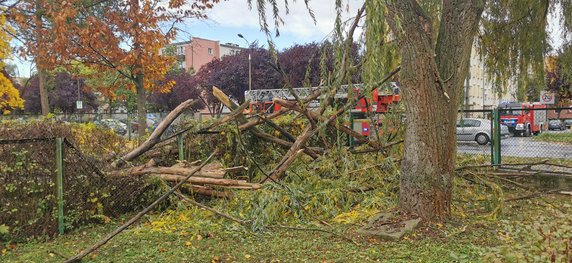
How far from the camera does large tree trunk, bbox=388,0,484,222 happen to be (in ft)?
16.2

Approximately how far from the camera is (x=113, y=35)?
1138 centimetres

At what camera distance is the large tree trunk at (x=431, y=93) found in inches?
194

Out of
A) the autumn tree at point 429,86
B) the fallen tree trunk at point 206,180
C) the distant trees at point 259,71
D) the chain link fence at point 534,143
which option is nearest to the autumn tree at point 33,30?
the fallen tree trunk at point 206,180

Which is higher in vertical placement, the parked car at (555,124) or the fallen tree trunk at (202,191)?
the parked car at (555,124)

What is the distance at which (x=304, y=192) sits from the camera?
6.14m

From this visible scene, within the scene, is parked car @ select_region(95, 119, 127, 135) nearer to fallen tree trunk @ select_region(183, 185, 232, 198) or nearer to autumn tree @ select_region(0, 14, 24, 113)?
fallen tree trunk @ select_region(183, 185, 232, 198)

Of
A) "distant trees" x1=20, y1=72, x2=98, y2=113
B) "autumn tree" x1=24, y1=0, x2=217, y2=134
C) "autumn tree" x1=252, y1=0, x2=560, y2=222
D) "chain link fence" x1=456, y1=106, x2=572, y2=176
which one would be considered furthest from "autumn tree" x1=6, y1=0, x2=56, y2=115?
"distant trees" x1=20, y1=72, x2=98, y2=113

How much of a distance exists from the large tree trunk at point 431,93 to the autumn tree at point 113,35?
316 inches

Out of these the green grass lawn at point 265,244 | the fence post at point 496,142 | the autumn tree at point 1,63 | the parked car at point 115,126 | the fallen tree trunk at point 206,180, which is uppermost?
the autumn tree at point 1,63

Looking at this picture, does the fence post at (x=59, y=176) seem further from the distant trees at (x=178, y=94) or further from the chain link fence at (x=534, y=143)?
the distant trees at (x=178, y=94)

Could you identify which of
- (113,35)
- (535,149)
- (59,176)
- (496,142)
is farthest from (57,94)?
(496,142)

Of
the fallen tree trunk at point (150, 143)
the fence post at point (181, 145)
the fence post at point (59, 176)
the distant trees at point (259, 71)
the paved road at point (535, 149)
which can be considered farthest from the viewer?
the distant trees at point (259, 71)

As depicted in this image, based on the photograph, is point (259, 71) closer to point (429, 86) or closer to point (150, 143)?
point (150, 143)

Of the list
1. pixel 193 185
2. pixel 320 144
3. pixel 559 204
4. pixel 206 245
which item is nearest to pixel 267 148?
pixel 320 144
